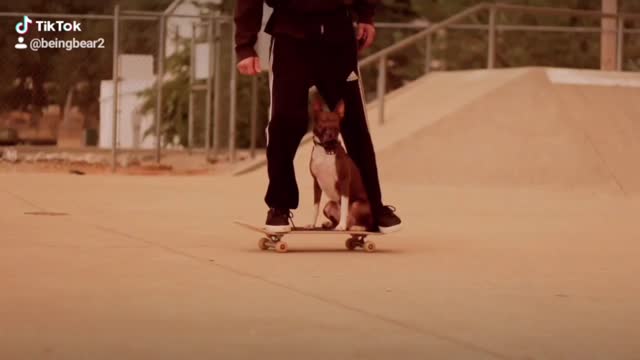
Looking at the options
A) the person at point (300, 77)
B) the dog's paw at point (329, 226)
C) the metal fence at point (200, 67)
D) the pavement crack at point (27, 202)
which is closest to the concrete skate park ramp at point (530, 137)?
the metal fence at point (200, 67)

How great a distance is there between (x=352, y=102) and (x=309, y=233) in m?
0.86

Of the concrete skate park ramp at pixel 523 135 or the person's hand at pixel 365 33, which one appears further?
the concrete skate park ramp at pixel 523 135

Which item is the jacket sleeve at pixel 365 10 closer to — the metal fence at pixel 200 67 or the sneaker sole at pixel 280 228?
the sneaker sole at pixel 280 228

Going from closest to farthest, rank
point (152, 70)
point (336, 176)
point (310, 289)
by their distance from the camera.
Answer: point (310, 289), point (336, 176), point (152, 70)

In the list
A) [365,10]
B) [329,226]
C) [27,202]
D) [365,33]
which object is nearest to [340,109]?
[365,33]

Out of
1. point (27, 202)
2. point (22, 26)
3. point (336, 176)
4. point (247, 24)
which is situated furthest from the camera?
point (22, 26)

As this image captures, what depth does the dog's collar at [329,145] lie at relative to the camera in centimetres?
1018

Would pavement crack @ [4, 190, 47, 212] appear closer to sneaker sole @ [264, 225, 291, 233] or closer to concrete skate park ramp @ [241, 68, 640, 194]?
sneaker sole @ [264, 225, 291, 233]

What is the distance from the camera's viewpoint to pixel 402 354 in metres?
5.86

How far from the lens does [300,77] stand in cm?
1005

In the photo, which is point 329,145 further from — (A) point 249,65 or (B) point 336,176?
(A) point 249,65

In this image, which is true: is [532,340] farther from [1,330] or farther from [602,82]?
[602,82]

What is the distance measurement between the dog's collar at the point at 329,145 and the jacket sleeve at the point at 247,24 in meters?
0.69

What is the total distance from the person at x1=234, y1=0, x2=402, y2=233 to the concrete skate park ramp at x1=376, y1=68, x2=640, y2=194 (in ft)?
35.9
